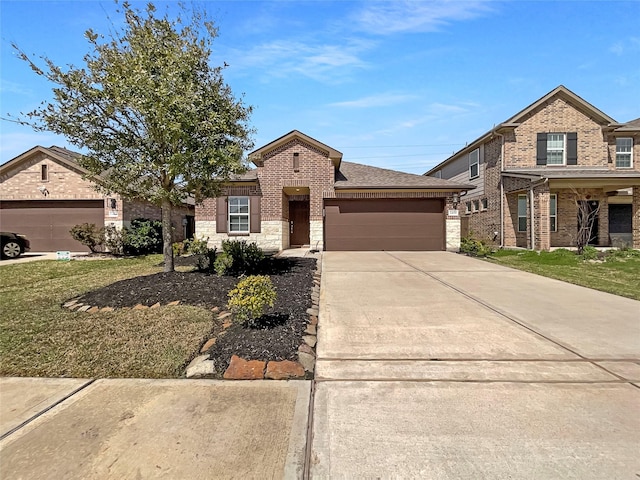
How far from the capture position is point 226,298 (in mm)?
6258

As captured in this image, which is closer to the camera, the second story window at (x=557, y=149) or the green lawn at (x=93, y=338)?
the green lawn at (x=93, y=338)

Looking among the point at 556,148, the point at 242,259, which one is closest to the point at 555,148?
the point at 556,148

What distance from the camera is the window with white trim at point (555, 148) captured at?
17578 millimetres

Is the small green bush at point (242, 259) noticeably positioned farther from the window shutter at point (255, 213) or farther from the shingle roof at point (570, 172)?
the shingle roof at point (570, 172)

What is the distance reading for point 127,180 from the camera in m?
7.46

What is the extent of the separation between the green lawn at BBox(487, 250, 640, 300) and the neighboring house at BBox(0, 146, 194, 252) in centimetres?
1521

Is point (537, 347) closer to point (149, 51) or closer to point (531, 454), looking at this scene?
point (531, 454)

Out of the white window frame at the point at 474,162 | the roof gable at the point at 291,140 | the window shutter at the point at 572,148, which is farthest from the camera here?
the white window frame at the point at 474,162

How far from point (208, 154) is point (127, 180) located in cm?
187

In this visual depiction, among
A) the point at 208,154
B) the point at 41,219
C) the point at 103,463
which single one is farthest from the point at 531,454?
the point at 41,219

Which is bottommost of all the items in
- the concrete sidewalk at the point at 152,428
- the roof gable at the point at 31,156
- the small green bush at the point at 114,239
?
the concrete sidewalk at the point at 152,428

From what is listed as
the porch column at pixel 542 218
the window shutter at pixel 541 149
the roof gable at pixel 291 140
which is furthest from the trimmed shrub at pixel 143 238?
the window shutter at pixel 541 149

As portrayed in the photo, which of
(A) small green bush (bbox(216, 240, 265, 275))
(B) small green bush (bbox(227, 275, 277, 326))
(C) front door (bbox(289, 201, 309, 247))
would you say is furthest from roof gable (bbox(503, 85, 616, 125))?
(B) small green bush (bbox(227, 275, 277, 326))

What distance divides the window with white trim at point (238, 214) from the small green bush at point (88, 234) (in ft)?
16.9
